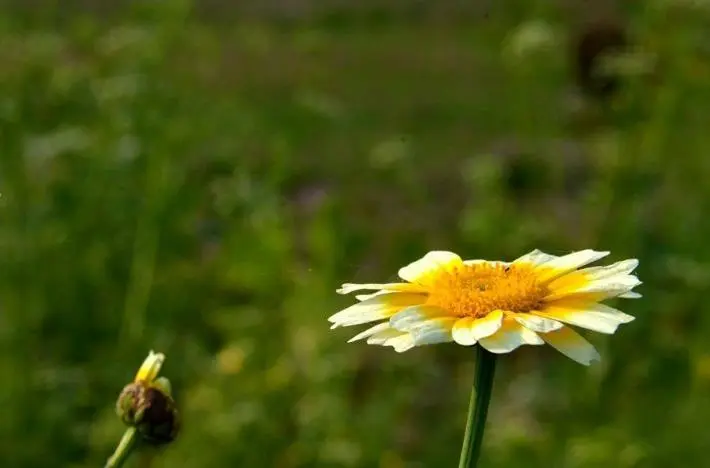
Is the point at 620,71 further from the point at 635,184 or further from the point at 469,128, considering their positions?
the point at 469,128

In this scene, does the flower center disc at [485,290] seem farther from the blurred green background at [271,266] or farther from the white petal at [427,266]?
the blurred green background at [271,266]

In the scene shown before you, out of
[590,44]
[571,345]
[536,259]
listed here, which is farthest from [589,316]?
[590,44]

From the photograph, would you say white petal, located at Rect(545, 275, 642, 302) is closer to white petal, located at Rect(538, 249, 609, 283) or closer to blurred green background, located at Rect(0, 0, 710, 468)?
white petal, located at Rect(538, 249, 609, 283)

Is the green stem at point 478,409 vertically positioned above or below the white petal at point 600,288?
below

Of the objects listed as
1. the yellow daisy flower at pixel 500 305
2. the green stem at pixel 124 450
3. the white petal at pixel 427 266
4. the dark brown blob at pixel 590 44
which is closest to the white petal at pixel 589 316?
the yellow daisy flower at pixel 500 305

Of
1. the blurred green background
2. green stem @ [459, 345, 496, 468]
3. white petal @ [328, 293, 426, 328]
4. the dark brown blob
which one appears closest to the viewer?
green stem @ [459, 345, 496, 468]

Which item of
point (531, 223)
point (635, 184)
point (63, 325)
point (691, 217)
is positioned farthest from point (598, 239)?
point (63, 325)

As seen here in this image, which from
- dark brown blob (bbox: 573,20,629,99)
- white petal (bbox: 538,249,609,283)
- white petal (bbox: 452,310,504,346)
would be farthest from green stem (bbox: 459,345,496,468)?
dark brown blob (bbox: 573,20,629,99)
